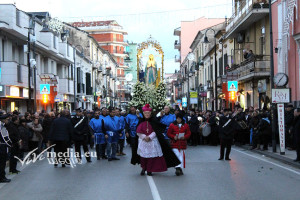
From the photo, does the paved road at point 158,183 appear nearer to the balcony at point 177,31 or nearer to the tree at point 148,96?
the tree at point 148,96

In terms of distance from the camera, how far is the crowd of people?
12336mm

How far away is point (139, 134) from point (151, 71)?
108 ft

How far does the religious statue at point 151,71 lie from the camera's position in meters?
44.7

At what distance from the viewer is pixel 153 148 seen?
40.1ft

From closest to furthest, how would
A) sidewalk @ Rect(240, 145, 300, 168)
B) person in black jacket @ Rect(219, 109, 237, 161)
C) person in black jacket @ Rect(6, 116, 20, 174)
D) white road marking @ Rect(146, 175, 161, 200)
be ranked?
white road marking @ Rect(146, 175, 161, 200) → person in black jacket @ Rect(6, 116, 20, 174) → sidewalk @ Rect(240, 145, 300, 168) → person in black jacket @ Rect(219, 109, 237, 161)

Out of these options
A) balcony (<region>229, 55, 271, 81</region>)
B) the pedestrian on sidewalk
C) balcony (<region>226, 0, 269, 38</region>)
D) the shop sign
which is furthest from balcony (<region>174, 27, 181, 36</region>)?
the pedestrian on sidewalk

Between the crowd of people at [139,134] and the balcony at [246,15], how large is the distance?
9.01 meters

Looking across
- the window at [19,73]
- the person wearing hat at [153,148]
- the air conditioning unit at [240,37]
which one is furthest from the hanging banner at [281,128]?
the air conditioning unit at [240,37]

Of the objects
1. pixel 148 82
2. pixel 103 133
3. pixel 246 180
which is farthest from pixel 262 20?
pixel 246 180

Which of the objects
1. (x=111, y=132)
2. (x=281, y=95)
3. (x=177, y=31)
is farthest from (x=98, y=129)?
(x=177, y=31)

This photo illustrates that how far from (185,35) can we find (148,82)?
48930 mm

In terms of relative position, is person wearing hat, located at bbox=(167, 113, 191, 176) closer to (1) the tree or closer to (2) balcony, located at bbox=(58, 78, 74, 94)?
(1) the tree

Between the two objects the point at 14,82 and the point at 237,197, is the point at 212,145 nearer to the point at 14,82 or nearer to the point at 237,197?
the point at 14,82

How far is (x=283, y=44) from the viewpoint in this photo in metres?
26.4
